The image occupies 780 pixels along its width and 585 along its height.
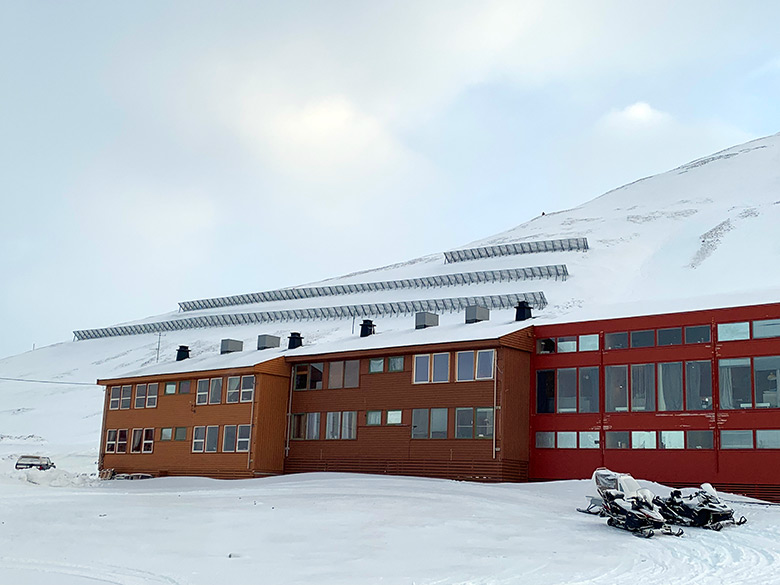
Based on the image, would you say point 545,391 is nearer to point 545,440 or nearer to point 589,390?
point 545,440

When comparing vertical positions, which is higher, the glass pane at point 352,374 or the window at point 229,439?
the glass pane at point 352,374

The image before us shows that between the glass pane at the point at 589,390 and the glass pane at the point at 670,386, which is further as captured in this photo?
the glass pane at the point at 589,390

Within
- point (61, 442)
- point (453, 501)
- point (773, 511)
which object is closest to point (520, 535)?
point (453, 501)

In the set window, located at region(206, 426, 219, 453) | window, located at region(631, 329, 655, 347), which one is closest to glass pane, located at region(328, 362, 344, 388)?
window, located at region(206, 426, 219, 453)

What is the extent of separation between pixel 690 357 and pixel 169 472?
924 inches

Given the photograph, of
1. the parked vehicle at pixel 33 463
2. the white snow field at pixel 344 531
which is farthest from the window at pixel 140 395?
the parked vehicle at pixel 33 463

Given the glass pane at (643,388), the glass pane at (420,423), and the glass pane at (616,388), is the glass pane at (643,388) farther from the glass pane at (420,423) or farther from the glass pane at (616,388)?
the glass pane at (420,423)

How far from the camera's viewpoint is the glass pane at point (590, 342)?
1261 inches

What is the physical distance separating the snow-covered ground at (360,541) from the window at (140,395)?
16477 millimetres

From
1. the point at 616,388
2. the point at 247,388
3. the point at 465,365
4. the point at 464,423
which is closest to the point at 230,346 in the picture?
the point at 247,388

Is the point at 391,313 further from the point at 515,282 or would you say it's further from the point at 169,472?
the point at 169,472

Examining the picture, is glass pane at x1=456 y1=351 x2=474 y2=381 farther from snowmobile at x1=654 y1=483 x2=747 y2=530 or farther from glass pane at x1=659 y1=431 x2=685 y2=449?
snowmobile at x1=654 y1=483 x2=747 y2=530

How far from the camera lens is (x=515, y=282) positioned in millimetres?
85875

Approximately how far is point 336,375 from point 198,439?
7.44 metres
